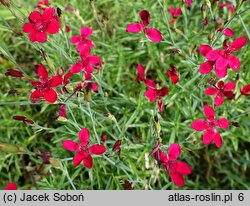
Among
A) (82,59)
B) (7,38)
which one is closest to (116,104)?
(82,59)

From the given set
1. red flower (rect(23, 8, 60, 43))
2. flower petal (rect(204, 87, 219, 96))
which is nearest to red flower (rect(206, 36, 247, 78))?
flower petal (rect(204, 87, 219, 96))

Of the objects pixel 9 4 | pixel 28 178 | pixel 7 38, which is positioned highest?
pixel 7 38

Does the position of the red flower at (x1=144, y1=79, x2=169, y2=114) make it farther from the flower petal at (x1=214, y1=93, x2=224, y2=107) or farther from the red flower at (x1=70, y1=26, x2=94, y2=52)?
the red flower at (x1=70, y1=26, x2=94, y2=52)

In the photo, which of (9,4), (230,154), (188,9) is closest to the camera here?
(9,4)
